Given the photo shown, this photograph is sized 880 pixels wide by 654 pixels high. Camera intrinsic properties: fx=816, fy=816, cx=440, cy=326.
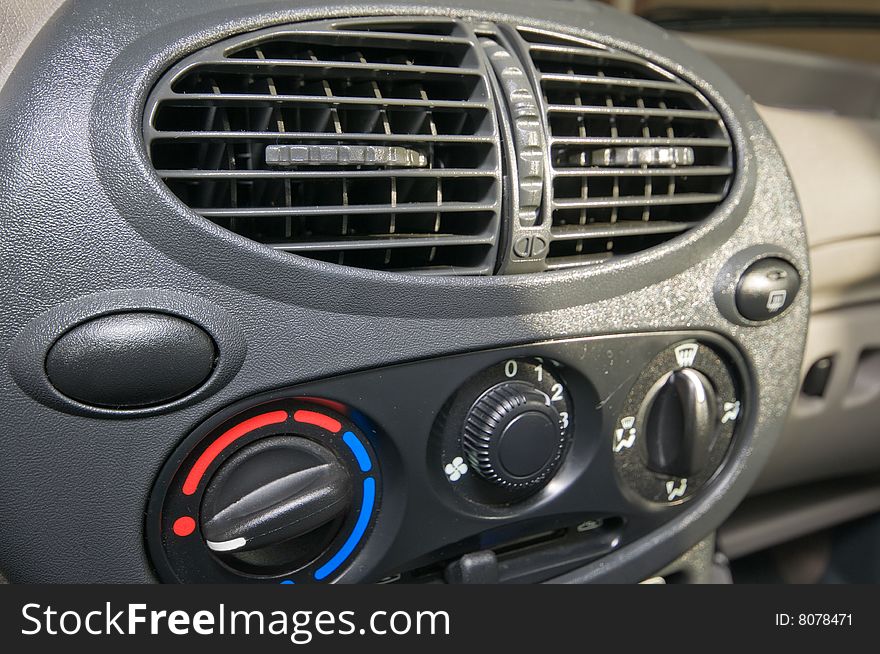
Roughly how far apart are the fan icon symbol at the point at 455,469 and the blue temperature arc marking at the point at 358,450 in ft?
0.21

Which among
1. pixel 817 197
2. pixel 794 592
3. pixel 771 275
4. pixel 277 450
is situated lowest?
pixel 794 592

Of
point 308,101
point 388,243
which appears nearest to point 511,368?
point 388,243

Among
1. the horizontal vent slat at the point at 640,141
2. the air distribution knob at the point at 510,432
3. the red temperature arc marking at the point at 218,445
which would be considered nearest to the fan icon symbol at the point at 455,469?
the air distribution knob at the point at 510,432

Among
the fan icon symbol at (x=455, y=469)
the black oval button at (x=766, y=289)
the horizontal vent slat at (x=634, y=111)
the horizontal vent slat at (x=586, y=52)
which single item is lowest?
the fan icon symbol at (x=455, y=469)

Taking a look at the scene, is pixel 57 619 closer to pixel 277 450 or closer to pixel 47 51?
pixel 277 450

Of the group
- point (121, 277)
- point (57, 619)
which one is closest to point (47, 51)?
point (121, 277)

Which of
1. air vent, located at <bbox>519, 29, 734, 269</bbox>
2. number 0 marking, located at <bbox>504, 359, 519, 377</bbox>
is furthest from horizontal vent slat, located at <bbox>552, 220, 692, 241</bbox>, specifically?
number 0 marking, located at <bbox>504, 359, 519, 377</bbox>

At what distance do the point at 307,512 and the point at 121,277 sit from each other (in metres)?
0.21

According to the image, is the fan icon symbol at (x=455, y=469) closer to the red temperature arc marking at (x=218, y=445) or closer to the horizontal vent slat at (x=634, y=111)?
the red temperature arc marking at (x=218, y=445)

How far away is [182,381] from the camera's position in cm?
53

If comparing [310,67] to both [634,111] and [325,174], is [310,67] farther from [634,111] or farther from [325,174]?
[634,111]

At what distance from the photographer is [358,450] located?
620mm

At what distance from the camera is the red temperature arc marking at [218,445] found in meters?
0.57

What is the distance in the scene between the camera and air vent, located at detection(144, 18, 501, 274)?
535 millimetres
